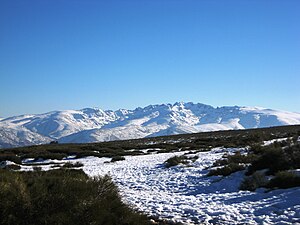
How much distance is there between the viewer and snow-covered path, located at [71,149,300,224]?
8805mm

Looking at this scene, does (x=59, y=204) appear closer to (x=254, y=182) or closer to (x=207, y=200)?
(x=207, y=200)

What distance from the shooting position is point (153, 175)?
18.7 m

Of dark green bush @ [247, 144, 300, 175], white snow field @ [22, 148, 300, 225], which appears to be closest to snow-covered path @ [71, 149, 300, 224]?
white snow field @ [22, 148, 300, 225]

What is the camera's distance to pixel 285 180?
11484 millimetres

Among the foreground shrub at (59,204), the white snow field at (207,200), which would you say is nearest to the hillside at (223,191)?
the white snow field at (207,200)

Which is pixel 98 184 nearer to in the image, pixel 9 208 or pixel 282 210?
pixel 9 208

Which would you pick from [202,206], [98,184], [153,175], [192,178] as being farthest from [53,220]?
[153,175]

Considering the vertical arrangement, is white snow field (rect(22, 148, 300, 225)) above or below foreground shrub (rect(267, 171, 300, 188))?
below

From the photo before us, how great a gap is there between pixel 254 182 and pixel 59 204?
845 cm

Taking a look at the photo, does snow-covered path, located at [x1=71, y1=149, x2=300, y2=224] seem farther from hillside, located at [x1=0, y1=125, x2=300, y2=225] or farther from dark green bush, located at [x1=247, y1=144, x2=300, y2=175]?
dark green bush, located at [x1=247, y1=144, x2=300, y2=175]

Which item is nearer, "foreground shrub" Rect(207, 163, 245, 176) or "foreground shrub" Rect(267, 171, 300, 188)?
"foreground shrub" Rect(267, 171, 300, 188)

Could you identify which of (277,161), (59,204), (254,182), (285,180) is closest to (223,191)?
(254,182)

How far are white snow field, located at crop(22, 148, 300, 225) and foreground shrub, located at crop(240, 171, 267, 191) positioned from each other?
1.22 feet

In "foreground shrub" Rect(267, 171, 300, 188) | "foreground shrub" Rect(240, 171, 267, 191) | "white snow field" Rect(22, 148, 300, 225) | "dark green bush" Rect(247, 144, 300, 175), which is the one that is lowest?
"white snow field" Rect(22, 148, 300, 225)
